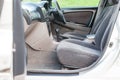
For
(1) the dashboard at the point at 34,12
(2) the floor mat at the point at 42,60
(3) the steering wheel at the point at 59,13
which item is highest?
(1) the dashboard at the point at 34,12

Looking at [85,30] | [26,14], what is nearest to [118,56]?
[26,14]

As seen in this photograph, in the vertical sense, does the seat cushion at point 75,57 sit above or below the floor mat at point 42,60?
above

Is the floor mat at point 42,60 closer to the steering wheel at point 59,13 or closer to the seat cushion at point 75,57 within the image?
the seat cushion at point 75,57

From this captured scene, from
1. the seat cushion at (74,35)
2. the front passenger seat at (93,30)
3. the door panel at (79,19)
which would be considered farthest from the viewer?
the door panel at (79,19)

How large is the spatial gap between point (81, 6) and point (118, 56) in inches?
84.3

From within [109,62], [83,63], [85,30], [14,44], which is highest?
[14,44]

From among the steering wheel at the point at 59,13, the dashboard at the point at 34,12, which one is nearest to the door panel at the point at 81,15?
the steering wheel at the point at 59,13

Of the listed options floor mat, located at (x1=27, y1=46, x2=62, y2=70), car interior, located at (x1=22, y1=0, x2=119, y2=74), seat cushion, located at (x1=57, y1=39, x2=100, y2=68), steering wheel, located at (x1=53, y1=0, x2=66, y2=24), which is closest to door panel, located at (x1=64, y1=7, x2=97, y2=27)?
car interior, located at (x1=22, y1=0, x2=119, y2=74)

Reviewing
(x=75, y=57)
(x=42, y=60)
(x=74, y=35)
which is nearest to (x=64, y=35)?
(x=74, y=35)

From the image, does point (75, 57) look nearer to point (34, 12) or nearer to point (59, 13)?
point (34, 12)

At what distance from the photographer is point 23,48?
1.61m

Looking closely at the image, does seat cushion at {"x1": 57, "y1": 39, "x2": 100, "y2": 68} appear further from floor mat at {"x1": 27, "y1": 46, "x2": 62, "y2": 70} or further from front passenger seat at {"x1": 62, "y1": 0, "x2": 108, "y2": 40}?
front passenger seat at {"x1": 62, "y1": 0, "x2": 108, "y2": 40}

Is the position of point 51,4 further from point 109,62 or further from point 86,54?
point 109,62

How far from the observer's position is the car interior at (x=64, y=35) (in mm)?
2061
